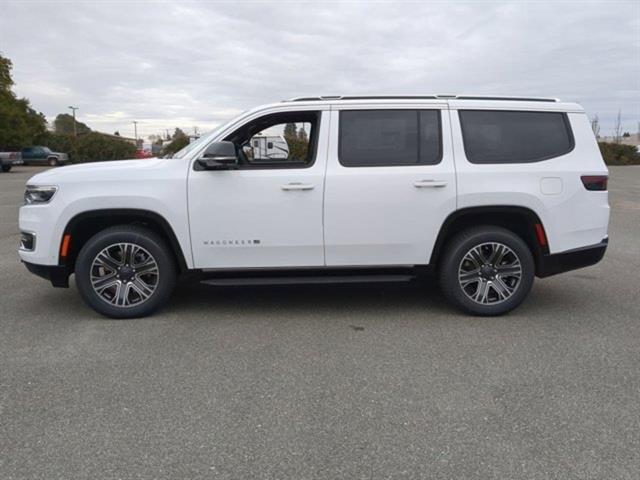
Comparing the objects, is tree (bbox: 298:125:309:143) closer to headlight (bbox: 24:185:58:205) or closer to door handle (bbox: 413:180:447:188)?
door handle (bbox: 413:180:447:188)

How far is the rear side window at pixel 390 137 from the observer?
16.1 ft

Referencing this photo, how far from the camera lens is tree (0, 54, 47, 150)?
37.4m

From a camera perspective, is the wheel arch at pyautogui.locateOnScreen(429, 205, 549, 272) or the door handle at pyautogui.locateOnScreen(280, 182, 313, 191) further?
the wheel arch at pyautogui.locateOnScreen(429, 205, 549, 272)

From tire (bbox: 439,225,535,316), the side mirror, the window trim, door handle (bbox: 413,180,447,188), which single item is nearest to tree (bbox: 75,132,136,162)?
the window trim

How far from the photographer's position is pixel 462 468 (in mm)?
2691

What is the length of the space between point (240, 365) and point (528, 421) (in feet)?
6.52

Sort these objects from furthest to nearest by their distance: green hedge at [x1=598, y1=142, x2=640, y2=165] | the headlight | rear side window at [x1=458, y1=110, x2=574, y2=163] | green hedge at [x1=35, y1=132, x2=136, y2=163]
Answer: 1. green hedge at [x1=35, y1=132, x2=136, y2=163]
2. green hedge at [x1=598, y1=142, x2=640, y2=165]
3. rear side window at [x1=458, y1=110, x2=574, y2=163]
4. the headlight

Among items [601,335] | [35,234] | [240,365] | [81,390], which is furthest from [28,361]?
[601,335]

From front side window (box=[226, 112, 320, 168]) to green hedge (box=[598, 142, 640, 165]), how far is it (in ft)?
153

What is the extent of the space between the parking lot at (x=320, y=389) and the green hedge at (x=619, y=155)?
4612cm

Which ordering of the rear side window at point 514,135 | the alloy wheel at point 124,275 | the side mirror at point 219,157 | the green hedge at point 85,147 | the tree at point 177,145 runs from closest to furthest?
the side mirror at point 219,157 → the alloy wheel at point 124,275 → the rear side window at point 514,135 → the tree at point 177,145 → the green hedge at point 85,147

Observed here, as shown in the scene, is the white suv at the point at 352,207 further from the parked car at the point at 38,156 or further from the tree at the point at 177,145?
the parked car at the point at 38,156

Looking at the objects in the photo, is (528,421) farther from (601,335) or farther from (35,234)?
(35,234)

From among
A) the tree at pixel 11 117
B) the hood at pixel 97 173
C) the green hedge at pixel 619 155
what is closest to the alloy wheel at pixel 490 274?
the hood at pixel 97 173
